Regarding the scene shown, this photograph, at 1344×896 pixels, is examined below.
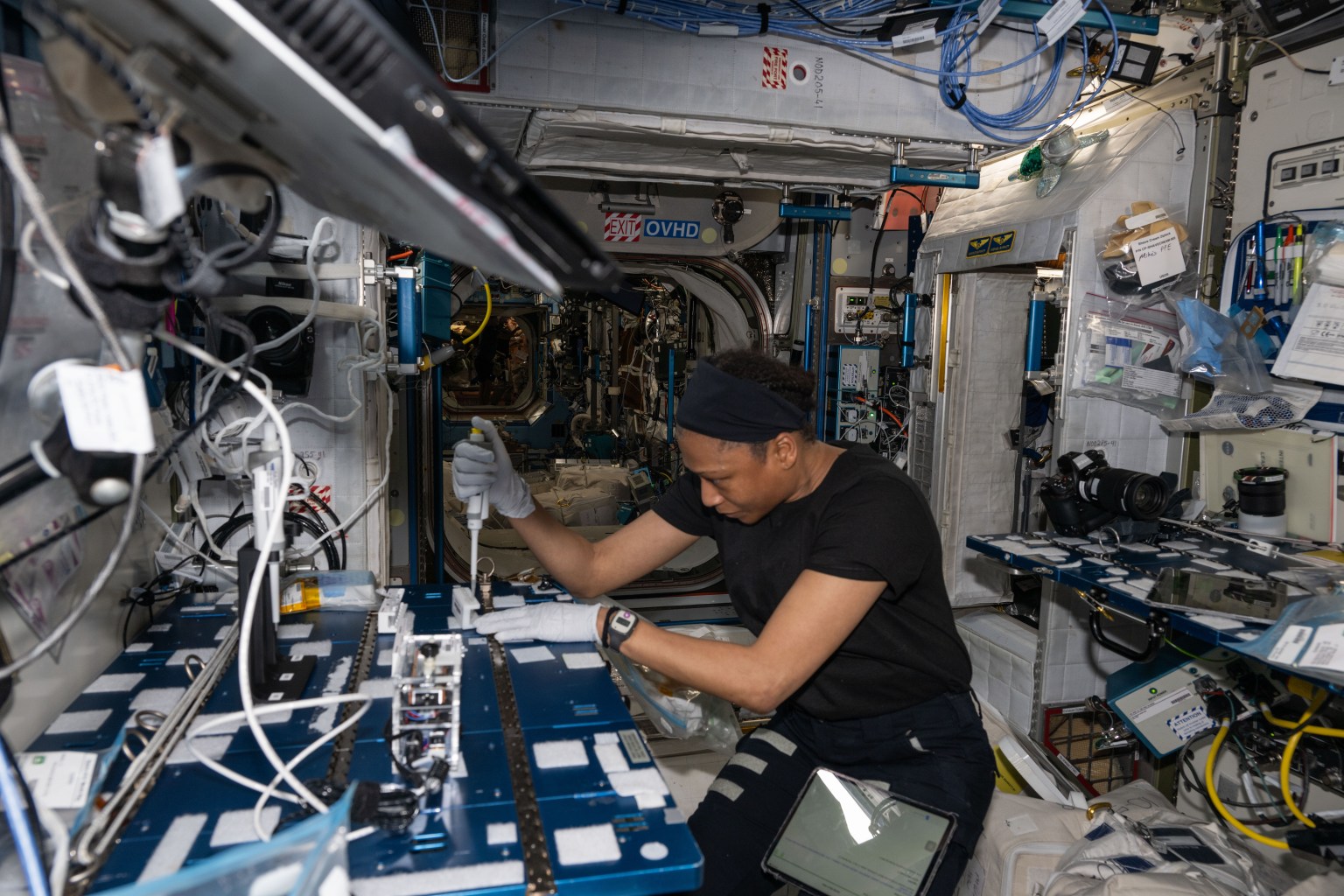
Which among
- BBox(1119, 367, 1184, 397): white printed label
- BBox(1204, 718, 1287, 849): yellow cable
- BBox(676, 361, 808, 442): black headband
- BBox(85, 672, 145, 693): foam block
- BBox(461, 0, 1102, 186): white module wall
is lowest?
BBox(1204, 718, 1287, 849): yellow cable

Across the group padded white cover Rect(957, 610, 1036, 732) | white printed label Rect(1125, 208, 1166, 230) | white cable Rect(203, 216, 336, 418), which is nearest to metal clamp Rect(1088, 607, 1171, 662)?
padded white cover Rect(957, 610, 1036, 732)

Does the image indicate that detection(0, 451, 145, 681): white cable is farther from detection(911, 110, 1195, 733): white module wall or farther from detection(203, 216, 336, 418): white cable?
detection(911, 110, 1195, 733): white module wall

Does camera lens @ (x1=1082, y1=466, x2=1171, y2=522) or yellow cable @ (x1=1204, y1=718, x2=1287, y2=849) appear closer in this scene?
yellow cable @ (x1=1204, y1=718, x2=1287, y2=849)

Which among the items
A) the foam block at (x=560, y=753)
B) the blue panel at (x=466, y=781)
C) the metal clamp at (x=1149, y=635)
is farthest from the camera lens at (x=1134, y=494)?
the foam block at (x=560, y=753)

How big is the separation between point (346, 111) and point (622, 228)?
4757 millimetres

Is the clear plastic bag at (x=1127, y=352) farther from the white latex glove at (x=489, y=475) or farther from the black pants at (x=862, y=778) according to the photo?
the white latex glove at (x=489, y=475)

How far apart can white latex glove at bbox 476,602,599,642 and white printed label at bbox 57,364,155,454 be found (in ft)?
3.72

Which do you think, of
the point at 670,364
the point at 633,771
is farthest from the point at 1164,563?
the point at 670,364

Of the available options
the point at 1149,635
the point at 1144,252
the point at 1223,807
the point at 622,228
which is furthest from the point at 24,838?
the point at 622,228

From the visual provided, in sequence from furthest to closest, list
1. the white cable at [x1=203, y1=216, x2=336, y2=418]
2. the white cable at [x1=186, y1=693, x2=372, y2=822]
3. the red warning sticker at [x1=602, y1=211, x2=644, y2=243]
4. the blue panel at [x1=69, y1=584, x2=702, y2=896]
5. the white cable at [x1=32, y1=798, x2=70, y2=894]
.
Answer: the red warning sticker at [x1=602, y1=211, x2=644, y2=243] → the white cable at [x1=203, y1=216, x2=336, y2=418] → the white cable at [x1=186, y1=693, x2=372, y2=822] → the blue panel at [x1=69, y1=584, x2=702, y2=896] → the white cable at [x1=32, y1=798, x2=70, y2=894]

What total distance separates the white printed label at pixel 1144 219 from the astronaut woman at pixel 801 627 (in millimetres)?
2359

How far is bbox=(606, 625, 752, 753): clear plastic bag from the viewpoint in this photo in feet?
8.30

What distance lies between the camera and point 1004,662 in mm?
4383

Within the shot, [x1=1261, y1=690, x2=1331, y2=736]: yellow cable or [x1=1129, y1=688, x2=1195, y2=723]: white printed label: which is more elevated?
[x1=1261, y1=690, x2=1331, y2=736]: yellow cable
